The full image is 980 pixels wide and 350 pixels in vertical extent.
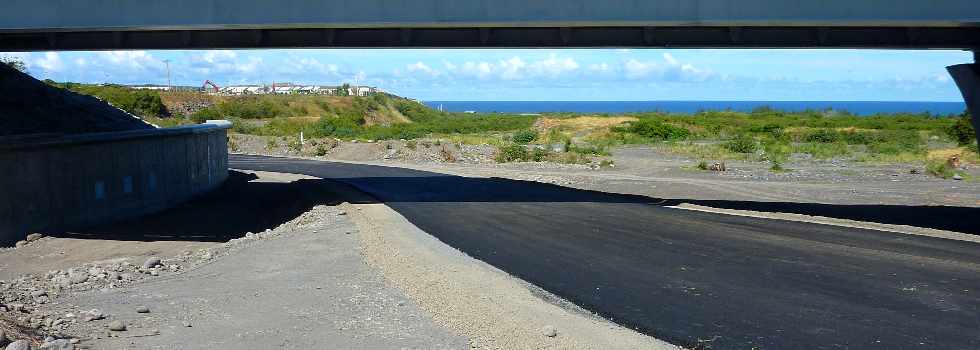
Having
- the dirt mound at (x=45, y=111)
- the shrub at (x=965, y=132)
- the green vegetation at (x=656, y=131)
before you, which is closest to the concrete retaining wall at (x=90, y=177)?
the dirt mound at (x=45, y=111)

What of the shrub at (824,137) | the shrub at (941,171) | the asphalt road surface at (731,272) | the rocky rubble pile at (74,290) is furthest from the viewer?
the shrub at (824,137)

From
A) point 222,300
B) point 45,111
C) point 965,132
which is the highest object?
point 45,111

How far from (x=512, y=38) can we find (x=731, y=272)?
1039 cm

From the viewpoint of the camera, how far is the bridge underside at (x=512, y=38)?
22609 millimetres

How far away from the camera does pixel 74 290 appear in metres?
13.9

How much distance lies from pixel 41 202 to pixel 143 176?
643 centimetres

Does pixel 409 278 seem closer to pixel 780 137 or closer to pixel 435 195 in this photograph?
pixel 435 195

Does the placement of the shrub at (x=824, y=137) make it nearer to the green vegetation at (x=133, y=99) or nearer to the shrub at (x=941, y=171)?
the shrub at (x=941, y=171)

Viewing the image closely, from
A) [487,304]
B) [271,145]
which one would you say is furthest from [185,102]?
[487,304]

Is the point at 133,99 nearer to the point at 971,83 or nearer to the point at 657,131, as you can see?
the point at 657,131

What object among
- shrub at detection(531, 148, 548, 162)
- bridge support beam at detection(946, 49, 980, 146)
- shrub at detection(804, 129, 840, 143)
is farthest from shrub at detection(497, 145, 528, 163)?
shrub at detection(804, 129, 840, 143)

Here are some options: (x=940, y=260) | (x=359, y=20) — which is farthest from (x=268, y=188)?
(x=940, y=260)

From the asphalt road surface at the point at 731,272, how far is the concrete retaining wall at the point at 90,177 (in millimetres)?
7955

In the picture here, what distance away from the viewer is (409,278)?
1426cm
